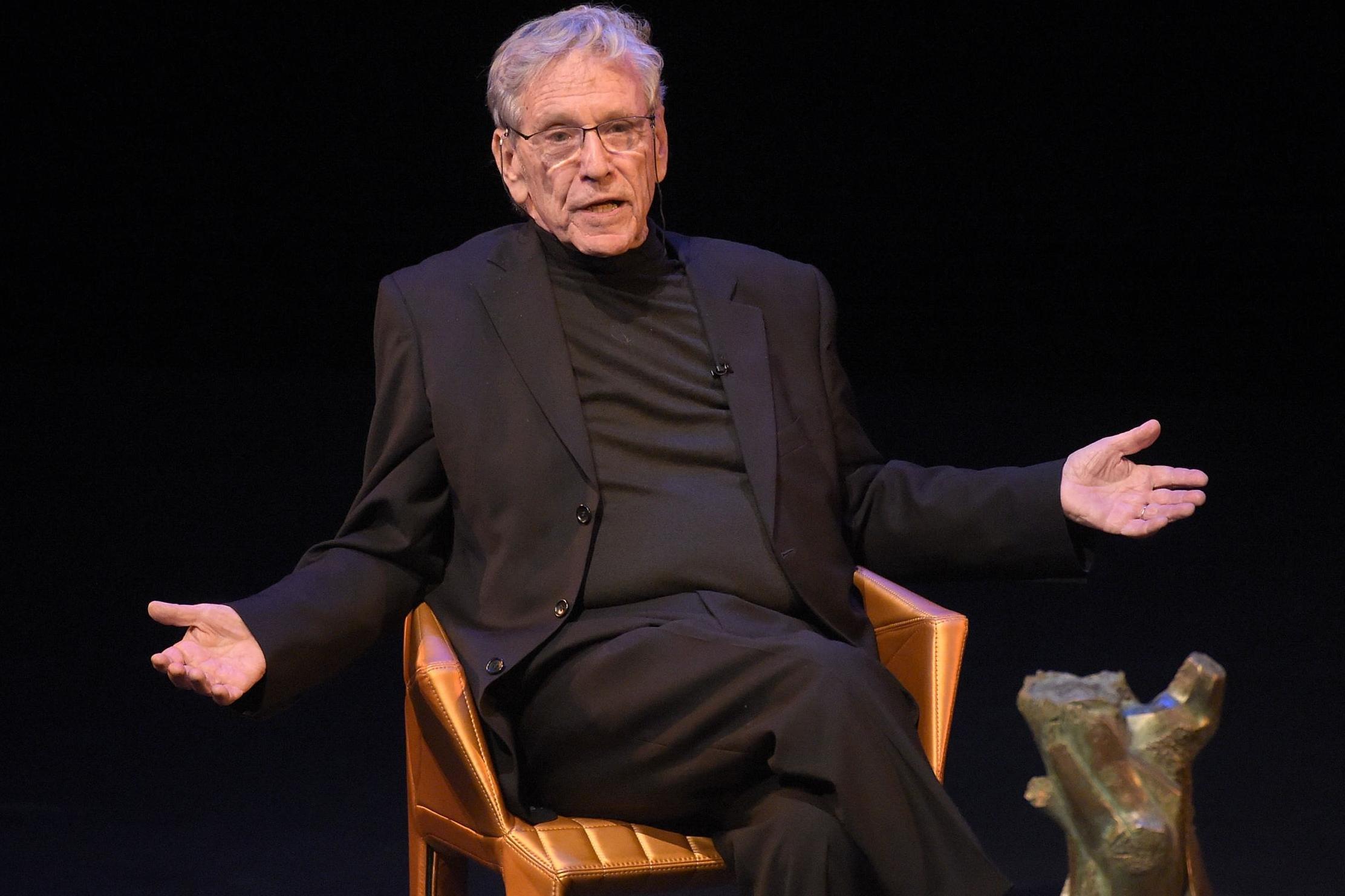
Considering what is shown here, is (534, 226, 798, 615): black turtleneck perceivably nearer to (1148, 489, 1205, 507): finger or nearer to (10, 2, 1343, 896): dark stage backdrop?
(1148, 489, 1205, 507): finger

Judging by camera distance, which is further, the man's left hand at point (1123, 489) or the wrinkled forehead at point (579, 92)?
the wrinkled forehead at point (579, 92)

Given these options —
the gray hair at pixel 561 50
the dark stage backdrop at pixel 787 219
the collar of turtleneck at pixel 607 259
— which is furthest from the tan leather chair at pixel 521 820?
the dark stage backdrop at pixel 787 219

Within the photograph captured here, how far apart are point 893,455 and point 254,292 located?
2.58 m

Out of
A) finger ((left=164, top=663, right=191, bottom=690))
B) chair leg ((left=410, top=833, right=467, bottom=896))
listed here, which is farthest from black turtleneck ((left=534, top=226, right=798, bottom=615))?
finger ((left=164, top=663, right=191, bottom=690))

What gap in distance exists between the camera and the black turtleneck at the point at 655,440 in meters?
2.44

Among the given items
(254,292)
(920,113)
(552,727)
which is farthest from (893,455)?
(552,727)

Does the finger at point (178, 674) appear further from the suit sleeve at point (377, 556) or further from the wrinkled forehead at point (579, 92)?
the wrinkled forehead at point (579, 92)

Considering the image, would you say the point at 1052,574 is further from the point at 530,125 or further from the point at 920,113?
the point at 920,113

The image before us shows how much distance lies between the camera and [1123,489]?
2.47 m

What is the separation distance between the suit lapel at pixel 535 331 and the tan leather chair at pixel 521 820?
0.34 meters

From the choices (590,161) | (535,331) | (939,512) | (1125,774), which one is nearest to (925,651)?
(939,512)

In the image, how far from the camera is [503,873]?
2.24 metres

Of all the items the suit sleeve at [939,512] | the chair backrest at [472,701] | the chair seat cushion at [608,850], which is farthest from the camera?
the suit sleeve at [939,512]

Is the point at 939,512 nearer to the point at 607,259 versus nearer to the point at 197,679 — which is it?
the point at 607,259
